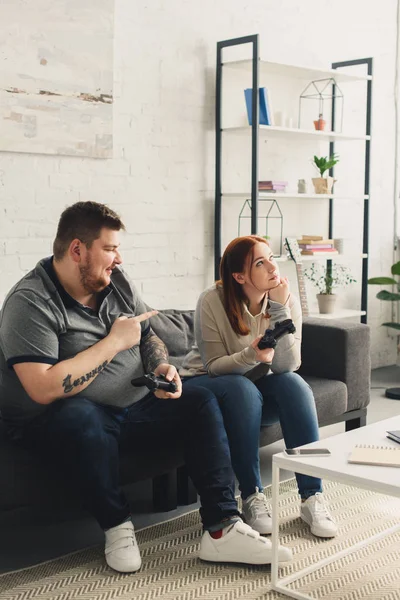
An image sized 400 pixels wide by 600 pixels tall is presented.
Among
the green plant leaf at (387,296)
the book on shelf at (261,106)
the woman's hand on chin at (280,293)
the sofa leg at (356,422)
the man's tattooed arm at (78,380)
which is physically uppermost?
the book on shelf at (261,106)

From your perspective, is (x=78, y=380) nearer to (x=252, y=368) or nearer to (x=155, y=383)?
(x=155, y=383)

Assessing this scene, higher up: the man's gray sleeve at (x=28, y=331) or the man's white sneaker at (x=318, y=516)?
the man's gray sleeve at (x=28, y=331)

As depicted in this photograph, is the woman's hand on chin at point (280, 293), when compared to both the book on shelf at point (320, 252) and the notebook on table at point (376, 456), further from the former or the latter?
the book on shelf at point (320, 252)

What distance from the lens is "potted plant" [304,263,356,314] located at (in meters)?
4.84

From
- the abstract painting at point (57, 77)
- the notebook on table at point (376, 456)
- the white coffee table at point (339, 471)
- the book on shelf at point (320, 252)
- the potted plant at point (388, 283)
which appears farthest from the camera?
the potted plant at point (388, 283)

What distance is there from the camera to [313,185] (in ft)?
15.8

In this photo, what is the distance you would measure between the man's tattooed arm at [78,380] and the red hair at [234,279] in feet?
1.94

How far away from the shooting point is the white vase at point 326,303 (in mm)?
4832

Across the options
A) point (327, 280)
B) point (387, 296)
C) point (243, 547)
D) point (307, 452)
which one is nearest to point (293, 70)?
point (327, 280)

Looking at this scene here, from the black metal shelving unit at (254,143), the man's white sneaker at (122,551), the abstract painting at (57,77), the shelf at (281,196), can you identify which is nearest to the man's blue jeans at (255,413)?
the man's white sneaker at (122,551)

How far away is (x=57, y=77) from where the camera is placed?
352 cm

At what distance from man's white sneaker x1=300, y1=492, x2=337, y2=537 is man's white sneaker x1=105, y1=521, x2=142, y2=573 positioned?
59 cm

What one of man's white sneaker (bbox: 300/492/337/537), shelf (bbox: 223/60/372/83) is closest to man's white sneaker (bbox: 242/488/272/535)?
man's white sneaker (bbox: 300/492/337/537)

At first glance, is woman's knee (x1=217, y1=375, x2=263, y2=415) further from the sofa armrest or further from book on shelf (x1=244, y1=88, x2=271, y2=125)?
book on shelf (x1=244, y1=88, x2=271, y2=125)
